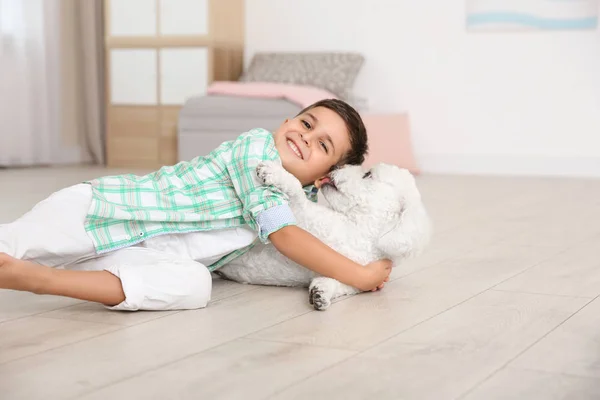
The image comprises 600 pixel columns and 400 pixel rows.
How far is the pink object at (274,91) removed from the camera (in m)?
4.55

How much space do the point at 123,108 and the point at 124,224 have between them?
3701 millimetres

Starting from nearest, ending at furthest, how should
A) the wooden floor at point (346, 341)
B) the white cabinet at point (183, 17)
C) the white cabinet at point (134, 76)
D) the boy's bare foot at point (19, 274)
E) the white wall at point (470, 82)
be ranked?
the wooden floor at point (346, 341), the boy's bare foot at point (19, 274), the white wall at point (470, 82), the white cabinet at point (183, 17), the white cabinet at point (134, 76)

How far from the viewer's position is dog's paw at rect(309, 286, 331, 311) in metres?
1.53

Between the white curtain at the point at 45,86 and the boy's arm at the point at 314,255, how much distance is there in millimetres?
3515

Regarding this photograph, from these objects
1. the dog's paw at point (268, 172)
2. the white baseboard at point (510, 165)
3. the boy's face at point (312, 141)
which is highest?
the boy's face at point (312, 141)

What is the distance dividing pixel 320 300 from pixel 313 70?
11.6 ft

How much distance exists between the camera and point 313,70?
16.2 ft

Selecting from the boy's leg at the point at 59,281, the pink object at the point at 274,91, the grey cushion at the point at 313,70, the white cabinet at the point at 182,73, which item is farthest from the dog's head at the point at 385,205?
the white cabinet at the point at 182,73

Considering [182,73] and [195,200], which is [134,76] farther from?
[195,200]

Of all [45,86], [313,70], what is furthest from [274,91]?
[45,86]

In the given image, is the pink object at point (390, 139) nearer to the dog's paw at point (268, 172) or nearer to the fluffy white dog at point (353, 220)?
the fluffy white dog at point (353, 220)

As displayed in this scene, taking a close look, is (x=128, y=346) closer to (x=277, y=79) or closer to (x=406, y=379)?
(x=406, y=379)

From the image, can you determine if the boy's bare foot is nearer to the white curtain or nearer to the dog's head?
the dog's head

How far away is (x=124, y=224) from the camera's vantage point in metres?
1.63
